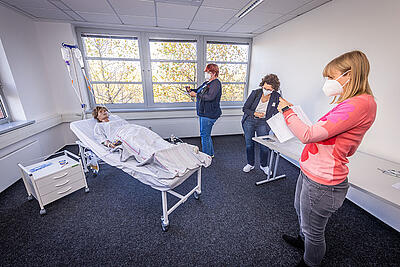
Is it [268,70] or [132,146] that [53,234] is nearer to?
[132,146]

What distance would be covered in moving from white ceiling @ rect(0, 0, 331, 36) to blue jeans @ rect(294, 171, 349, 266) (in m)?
2.38

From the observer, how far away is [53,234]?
155 cm

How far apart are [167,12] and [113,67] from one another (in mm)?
1784

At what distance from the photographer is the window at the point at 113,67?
3.40 m

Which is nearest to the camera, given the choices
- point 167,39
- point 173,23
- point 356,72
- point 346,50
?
point 356,72

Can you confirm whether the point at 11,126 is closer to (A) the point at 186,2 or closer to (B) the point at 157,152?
(B) the point at 157,152

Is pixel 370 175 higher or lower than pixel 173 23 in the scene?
lower

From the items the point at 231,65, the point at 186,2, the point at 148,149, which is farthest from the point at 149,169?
the point at 231,65

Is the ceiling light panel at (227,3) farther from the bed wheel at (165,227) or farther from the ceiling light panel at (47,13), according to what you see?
the bed wheel at (165,227)

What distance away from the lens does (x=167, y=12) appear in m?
2.49

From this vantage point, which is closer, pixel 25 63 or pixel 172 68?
pixel 25 63

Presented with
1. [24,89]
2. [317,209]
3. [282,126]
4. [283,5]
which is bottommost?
[317,209]

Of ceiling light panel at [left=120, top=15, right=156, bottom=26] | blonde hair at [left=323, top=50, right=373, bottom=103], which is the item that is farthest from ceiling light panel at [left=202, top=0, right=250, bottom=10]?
blonde hair at [left=323, top=50, right=373, bottom=103]

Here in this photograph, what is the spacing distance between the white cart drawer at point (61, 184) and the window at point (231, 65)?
3.48 metres
